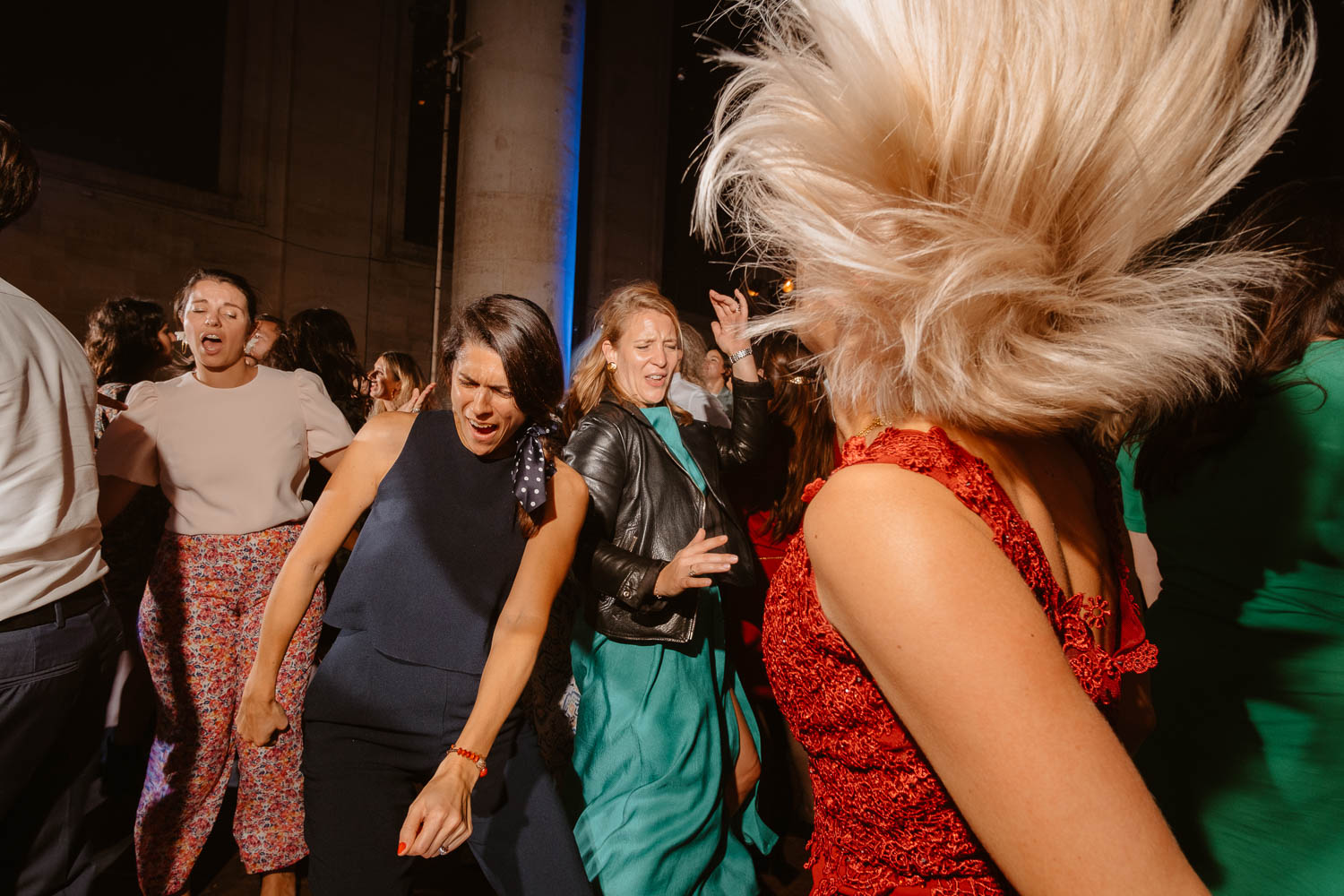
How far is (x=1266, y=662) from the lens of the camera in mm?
1343

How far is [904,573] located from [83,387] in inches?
88.0

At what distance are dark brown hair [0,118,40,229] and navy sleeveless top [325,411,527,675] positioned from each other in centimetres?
112

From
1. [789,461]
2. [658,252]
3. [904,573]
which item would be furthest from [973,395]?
[658,252]

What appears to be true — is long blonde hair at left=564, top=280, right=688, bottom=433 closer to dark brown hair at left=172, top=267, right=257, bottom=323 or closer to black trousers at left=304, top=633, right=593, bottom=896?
dark brown hair at left=172, top=267, right=257, bottom=323

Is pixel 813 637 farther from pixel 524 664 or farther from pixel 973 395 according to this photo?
pixel 524 664

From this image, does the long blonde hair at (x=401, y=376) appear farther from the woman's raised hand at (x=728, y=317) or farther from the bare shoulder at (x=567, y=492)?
the bare shoulder at (x=567, y=492)

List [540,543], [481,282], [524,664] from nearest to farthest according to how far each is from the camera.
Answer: [524,664] < [540,543] < [481,282]

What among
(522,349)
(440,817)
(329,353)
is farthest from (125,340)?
(440,817)

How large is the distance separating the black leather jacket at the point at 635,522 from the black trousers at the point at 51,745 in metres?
1.36

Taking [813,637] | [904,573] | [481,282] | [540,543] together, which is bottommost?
[540,543]

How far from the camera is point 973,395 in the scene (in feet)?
2.51

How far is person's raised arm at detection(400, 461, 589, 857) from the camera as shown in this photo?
4.98ft

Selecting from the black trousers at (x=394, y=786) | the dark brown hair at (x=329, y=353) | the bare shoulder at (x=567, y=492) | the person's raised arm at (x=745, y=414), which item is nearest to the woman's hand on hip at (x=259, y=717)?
the black trousers at (x=394, y=786)

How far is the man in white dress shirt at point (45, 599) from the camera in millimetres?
1783
